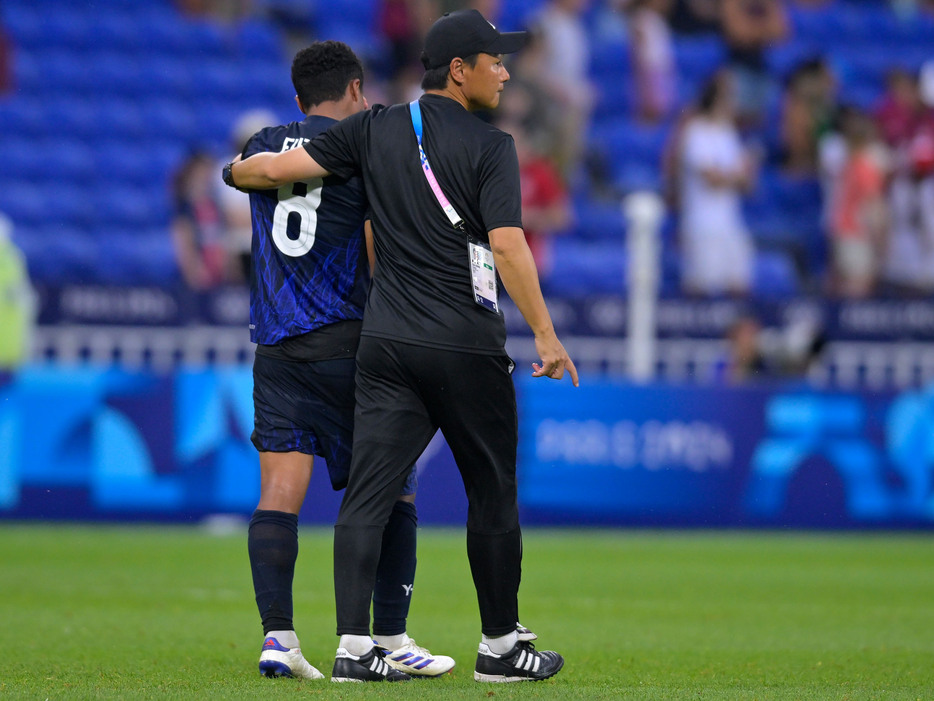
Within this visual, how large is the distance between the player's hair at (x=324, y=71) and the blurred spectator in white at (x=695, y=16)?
13649mm

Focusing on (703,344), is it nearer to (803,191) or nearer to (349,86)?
→ (803,191)

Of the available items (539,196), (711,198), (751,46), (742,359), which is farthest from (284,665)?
(751,46)

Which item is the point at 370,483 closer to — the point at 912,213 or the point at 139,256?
the point at 139,256

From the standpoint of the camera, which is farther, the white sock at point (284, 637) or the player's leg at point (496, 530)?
the white sock at point (284, 637)

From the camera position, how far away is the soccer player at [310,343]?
528 cm

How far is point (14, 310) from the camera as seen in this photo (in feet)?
42.1

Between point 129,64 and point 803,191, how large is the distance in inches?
323

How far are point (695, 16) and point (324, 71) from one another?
1385 centimetres

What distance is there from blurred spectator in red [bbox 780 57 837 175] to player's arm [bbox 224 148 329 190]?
41.9 feet

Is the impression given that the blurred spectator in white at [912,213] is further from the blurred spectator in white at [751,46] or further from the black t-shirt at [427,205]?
the black t-shirt at [427,205]

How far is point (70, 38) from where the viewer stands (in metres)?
18.1

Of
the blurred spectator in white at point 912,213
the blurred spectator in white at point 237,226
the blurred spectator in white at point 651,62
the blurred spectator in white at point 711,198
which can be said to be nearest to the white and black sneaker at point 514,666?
the blurred spectator in white at point 237,226

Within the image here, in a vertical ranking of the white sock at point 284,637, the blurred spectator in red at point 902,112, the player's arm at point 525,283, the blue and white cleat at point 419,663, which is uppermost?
the blurred spectator in red at point 902,112

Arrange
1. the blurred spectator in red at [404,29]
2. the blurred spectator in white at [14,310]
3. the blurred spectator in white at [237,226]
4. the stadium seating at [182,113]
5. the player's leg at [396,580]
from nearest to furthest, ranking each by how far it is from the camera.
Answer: the player's leg at [396,580] < the blurred spectator in white at [14,310] < the blurred spectator in white at [237,226] < the stadium seating at [182,113] < the blurred spectator in red at [404,29]
